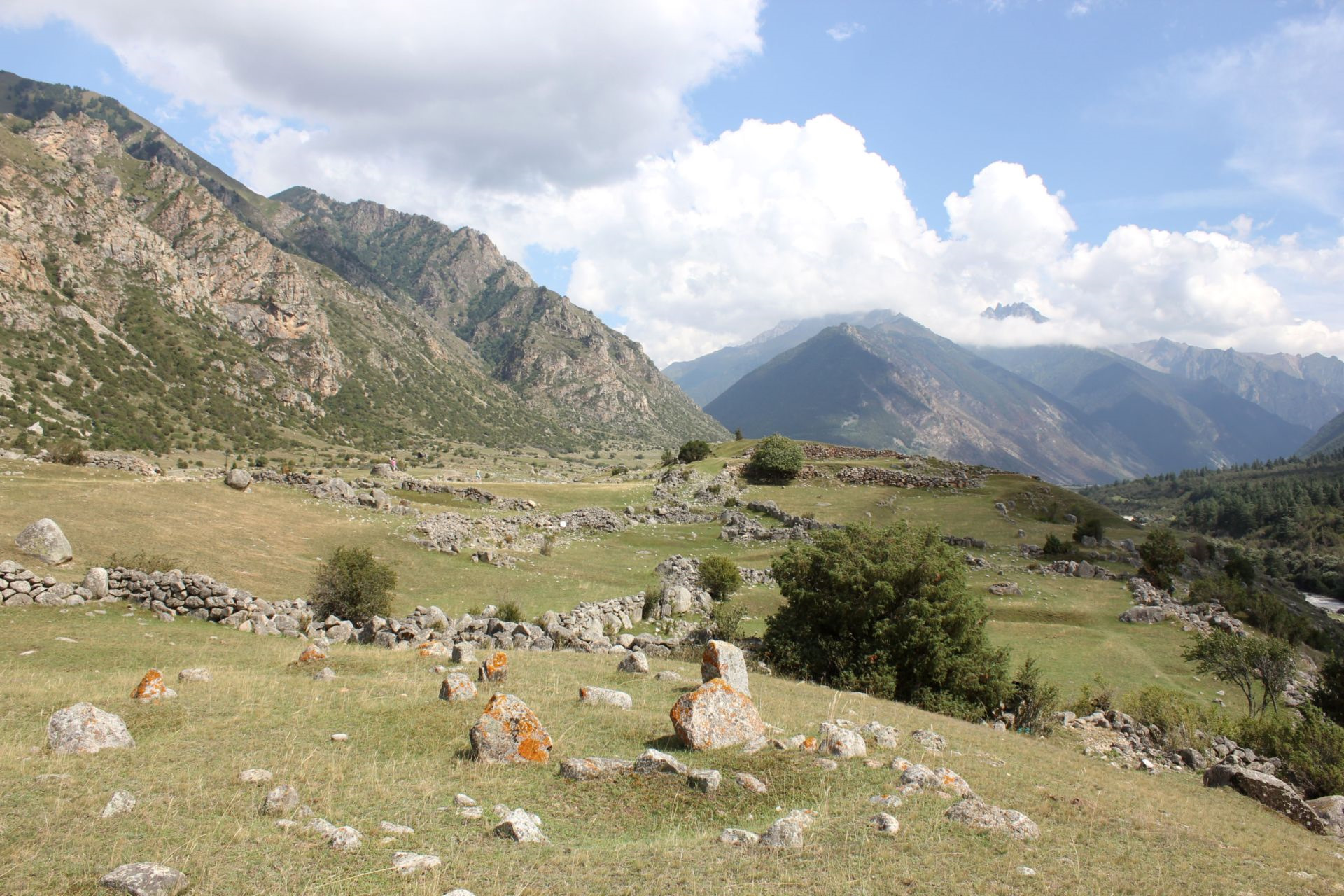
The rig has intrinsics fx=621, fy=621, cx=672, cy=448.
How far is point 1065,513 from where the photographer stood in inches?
2296

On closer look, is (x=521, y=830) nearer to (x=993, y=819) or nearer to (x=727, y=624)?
(x=993, y=819)

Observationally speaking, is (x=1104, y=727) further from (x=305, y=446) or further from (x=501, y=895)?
(x=305, y=446)

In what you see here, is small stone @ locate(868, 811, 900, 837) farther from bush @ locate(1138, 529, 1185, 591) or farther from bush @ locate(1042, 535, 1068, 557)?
bush @ locate(1042, 535, 1068, 557)

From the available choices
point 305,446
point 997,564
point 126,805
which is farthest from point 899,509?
point 305,446

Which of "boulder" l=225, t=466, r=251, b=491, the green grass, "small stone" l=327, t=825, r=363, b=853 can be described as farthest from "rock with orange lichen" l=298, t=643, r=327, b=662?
"boulder" l=225, t=466, r=251, b=491

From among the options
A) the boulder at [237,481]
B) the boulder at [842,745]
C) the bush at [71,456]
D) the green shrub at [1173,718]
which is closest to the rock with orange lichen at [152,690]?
the boulder at [842,745]

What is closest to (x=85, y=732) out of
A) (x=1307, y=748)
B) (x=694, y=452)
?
(x=1307, y=748)

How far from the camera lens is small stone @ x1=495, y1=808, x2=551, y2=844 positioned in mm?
6664

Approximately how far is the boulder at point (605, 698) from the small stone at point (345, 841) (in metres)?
6.07

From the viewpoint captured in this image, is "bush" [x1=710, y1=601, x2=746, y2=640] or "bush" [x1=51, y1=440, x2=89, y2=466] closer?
"bush" [x1=710, y1=601, x2=746, y2=640]

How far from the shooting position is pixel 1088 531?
167 feet

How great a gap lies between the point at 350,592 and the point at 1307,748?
26083mm

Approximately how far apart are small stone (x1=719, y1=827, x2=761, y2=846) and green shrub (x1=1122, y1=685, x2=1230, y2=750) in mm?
15969

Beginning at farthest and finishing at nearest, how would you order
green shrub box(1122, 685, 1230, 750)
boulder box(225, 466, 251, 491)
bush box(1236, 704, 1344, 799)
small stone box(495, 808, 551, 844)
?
boulder box(225, 466, 251, 491) < green shrub box(1122, 685, 1230, 750) < bush box(1236, 704, 1344, 799) < small stone box(495, 808, 551, 844)
